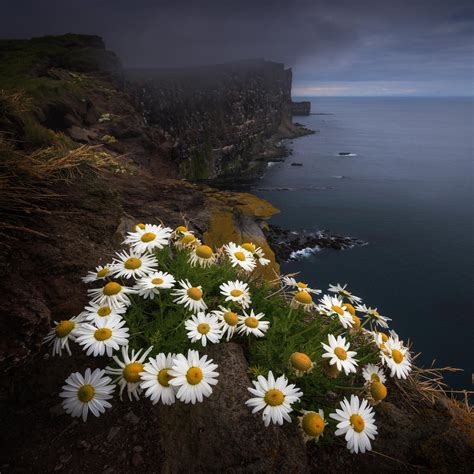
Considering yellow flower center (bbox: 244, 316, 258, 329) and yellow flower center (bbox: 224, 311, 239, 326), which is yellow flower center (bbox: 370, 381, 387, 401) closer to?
yellow flower center (bbox: 244, 316, 258, 329)

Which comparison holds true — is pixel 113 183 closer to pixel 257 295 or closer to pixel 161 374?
pixel 257 295

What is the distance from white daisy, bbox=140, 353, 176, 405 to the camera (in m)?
1.96

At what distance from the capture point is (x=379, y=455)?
2.27 meters

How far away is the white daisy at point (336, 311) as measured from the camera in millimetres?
2669

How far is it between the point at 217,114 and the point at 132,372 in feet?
252

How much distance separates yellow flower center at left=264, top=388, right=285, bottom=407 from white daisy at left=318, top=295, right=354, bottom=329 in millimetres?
881

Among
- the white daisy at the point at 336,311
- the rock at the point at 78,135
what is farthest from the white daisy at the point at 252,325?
the rock at the point at 78,135

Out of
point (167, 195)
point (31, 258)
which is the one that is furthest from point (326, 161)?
point (31, 258)

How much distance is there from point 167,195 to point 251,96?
89748 millimetres

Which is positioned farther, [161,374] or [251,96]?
[251,96]

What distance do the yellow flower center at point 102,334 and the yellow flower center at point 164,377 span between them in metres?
0.43

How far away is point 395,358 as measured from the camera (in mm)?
2633

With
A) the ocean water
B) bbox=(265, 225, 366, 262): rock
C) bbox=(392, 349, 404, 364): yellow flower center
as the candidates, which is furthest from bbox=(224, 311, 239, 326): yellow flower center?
bbox=(265, 225, 366, 262): rock

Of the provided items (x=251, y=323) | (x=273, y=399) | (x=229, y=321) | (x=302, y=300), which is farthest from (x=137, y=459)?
(x=302, y=300)
